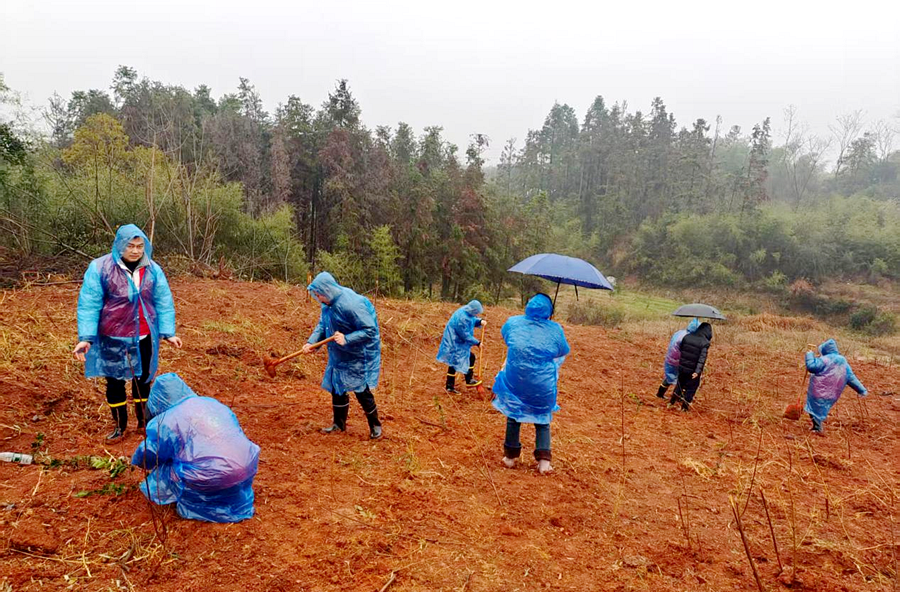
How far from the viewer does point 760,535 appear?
317 cm

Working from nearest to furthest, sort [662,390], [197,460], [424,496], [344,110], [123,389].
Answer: [197,460]
[424,496]
[123,389]
[662,390]
[344,110]

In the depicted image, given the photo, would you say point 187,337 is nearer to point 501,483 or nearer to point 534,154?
point 501,483

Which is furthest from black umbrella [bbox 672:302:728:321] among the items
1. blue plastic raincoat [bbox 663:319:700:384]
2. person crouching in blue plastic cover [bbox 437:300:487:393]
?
person crouching in blue plastic cover [bbox 437:300:487:393]

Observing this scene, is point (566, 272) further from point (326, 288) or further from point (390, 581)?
point (390, 581)

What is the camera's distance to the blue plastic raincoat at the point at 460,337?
19.8 feet

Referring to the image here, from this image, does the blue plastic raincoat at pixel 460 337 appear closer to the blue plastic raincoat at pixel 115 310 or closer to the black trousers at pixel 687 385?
the black trousers at pixel 687 385

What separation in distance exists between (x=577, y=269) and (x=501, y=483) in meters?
1.84

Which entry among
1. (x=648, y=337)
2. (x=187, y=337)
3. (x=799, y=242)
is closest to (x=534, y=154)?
(x=799, y=242)

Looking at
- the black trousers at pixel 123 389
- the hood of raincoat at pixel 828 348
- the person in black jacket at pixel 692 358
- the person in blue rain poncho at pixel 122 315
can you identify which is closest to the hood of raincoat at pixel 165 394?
the person in blue rain poncho at pixel 122 315

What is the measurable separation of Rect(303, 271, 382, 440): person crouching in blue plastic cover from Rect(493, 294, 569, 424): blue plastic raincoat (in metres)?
1.07

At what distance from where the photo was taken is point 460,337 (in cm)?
604

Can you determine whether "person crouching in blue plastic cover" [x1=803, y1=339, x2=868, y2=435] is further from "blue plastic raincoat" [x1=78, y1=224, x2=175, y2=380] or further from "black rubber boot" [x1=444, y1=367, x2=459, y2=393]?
"blue plastic raincoat" [x1=78, y1=224, x2=175, y2=380]

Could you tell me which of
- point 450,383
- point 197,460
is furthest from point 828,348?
point 197,460

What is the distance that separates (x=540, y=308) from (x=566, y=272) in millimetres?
507
